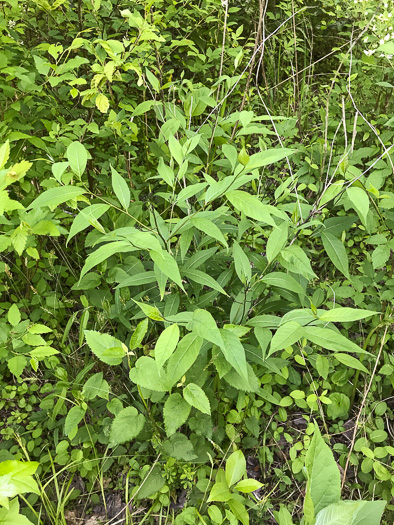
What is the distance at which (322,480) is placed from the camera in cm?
61

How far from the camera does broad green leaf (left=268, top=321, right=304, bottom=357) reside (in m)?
Result: 0.93

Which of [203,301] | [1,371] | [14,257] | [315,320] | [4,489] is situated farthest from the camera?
[14,257]

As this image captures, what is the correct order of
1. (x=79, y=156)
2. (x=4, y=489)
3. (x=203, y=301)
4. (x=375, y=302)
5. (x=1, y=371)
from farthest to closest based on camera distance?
(x=1, y=371) < (x=375, y=302) < (x=203, y=301) < (x=79, y=156) < (x=4, y=489)

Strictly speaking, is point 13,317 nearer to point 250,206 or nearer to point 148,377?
point 148,377

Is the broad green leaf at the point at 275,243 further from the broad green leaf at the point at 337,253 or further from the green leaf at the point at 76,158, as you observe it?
the green leaf at the point at 76,158

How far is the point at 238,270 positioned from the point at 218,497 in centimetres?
71

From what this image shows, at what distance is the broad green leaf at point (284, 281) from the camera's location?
3.84 ft

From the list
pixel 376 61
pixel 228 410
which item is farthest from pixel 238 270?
pixel 376 61

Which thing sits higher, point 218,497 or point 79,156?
point 79,156

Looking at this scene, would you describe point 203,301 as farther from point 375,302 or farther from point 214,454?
point 375,302

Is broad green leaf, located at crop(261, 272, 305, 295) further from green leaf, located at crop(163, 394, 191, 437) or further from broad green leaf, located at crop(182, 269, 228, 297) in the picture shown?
green leaf, located at crop(163, 394, 191, 437)

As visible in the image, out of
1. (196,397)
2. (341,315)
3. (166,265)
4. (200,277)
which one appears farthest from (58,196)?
(341,315)

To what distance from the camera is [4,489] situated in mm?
607

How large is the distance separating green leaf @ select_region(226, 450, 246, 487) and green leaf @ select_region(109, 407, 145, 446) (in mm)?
311
